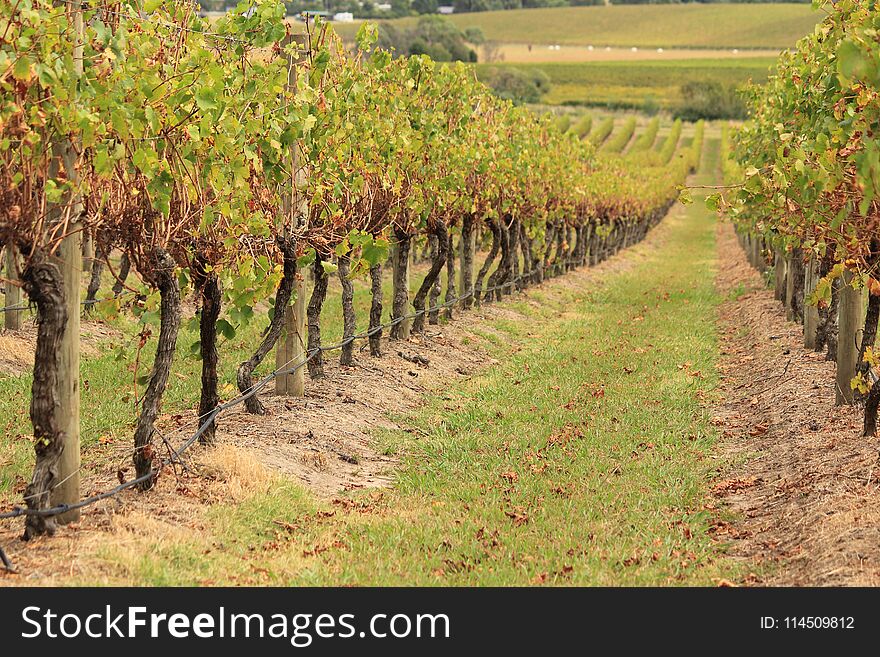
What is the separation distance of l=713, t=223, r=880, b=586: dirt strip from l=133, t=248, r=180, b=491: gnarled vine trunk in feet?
13.7

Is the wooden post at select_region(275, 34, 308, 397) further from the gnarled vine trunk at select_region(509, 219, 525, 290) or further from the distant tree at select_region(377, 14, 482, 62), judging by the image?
the distant tree at select_region(377, 14, 482, 62)

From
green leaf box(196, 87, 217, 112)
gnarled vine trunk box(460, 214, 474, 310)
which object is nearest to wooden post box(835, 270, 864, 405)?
green leaf box(196, 87, 217, 112)

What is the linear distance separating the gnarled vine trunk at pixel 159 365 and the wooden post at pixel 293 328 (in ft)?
8.48

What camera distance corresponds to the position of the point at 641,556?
293 inches

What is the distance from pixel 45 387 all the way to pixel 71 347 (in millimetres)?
316

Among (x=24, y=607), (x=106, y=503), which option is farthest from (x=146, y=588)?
(x=106, y=503)

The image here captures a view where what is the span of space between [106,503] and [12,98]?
2.83 m

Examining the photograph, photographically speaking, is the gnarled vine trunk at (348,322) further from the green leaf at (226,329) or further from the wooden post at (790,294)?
the wooden post at (790,294)

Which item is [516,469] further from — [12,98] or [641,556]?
[12,98]

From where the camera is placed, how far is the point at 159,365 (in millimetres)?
8031

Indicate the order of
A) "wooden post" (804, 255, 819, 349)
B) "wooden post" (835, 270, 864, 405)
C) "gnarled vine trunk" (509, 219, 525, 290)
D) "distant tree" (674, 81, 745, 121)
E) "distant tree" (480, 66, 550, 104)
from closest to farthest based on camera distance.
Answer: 1. "wooden post" (835, 270, 864, 405)
2. "wooden post" (804, 255, 819, 349)
3. "gnarled vine trunk" (509, 219, 525, 290)
4. "distant tree" (480, 66, 550, 104)
5. "distant tree" (674, 81, 745, 121)

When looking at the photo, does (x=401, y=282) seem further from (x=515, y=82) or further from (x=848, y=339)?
(x=515, y=82)

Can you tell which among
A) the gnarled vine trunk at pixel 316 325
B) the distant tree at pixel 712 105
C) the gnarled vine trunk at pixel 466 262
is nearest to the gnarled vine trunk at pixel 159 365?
the gnarled vine trunk at pixel 316 325

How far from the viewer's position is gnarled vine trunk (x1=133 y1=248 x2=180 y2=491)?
789 centimetres
